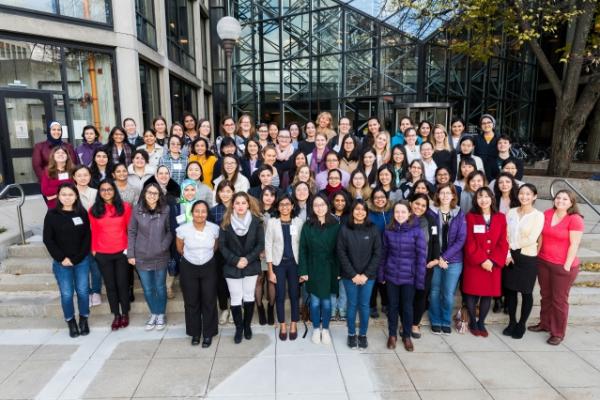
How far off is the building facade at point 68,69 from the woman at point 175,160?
6.32m

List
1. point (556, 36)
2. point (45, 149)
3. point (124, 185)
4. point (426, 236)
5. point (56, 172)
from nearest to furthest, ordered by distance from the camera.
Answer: point (426, 236) → point (124, 185) → point (56, 172) → point (45, 149) → point (556, 36)

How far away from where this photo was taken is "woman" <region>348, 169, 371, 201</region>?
204 inches

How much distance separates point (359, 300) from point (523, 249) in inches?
82.6

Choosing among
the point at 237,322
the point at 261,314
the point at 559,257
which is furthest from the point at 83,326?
the point at 559,257

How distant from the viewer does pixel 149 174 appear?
565cm

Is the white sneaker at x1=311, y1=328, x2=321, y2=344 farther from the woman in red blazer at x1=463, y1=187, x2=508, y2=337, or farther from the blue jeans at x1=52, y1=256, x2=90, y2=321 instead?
the blue jeans at x1=52, y1=256, x2=90, y2=321

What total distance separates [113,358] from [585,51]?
1239 cm

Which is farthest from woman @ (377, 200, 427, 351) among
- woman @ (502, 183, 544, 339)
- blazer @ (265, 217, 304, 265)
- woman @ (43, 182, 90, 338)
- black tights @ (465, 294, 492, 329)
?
woman @ (43, 182, 90, 338)

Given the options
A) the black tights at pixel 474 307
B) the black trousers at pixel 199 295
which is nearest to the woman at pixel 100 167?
the black trousers at pixel 199 295

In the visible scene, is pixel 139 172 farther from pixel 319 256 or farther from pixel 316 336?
pixel 316 336

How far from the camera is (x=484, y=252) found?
4.72 m

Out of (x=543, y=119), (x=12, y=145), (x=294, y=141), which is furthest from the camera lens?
(x=543, y=119)

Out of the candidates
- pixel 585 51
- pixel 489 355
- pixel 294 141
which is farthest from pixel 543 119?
pixel 489 355

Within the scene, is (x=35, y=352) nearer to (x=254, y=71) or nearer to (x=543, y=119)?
(x=254, y=71)
